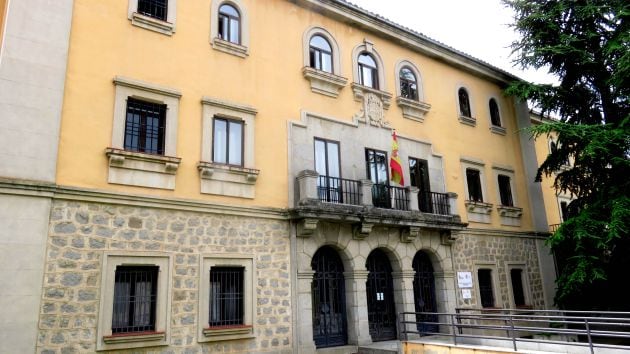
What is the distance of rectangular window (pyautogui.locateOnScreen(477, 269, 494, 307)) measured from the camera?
16578 millimetres

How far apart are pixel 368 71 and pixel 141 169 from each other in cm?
861

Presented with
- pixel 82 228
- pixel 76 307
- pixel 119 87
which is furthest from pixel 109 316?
pixel 119 87

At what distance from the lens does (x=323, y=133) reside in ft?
45.5

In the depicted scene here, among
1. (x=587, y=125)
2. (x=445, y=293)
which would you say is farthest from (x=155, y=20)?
(x=587, y=125)

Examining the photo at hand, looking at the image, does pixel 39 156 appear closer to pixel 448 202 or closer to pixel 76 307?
pixel 76 307

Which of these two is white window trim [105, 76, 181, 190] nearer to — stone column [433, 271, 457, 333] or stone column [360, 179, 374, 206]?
stone column [360, 179, 374, 206]

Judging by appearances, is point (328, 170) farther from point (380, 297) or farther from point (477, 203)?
point (477, 203)

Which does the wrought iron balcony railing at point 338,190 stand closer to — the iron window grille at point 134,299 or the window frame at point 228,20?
the window frame at point 228,20

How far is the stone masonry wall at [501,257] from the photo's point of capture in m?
16.1

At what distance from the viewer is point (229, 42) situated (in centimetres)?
1248

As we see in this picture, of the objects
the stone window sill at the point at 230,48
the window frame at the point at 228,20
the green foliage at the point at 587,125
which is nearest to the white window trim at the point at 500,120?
the green foliage at the point at 587,125

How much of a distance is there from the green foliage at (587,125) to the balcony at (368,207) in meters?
3.82

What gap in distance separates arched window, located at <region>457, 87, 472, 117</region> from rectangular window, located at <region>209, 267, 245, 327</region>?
1164 cm

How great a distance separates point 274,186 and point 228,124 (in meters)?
Result: 2.00
